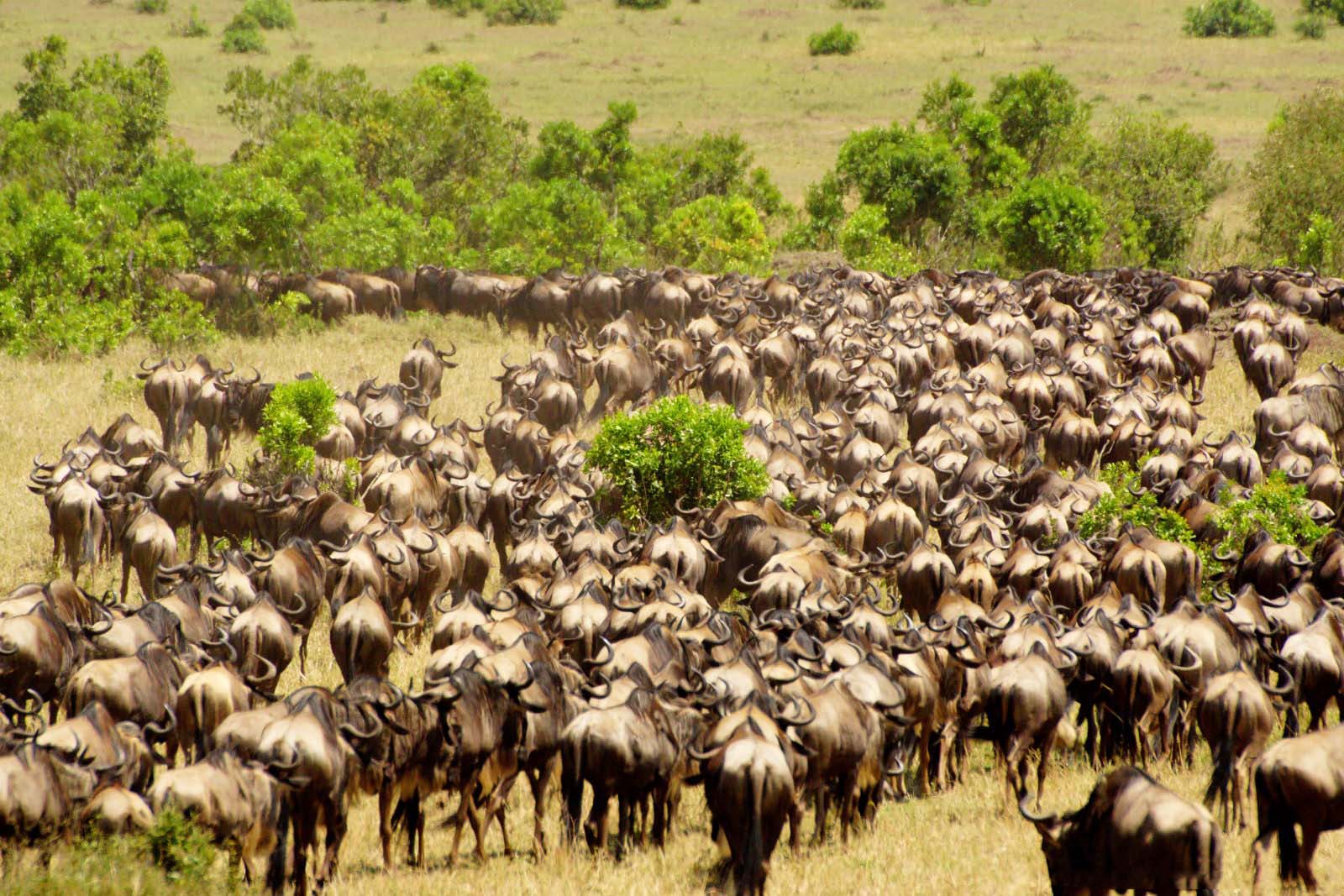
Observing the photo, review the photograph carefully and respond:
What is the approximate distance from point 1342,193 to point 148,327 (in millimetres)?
31547

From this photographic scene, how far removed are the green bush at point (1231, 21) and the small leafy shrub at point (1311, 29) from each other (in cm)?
205

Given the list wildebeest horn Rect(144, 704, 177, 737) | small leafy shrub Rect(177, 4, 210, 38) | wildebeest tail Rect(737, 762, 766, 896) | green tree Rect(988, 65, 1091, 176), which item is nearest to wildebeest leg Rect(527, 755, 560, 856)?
wildebeest tail Rect(737, 762, 766, 896)

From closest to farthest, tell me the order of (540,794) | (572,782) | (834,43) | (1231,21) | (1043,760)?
(572,782) → (540,794) → (1043,760) → (834,43) → (1231,21)

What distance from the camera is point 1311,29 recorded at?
268 ft

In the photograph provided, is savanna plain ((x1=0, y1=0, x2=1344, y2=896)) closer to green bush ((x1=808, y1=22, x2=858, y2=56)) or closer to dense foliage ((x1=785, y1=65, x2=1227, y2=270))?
green bush ((x1=808, y1=22, x2=858, y2=56))

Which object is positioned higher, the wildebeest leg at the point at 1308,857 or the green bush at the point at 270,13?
the green bush at the point at 270,13

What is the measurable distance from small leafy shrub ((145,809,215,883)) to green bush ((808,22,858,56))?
76785 mm

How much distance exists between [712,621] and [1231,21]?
82478 millimetres

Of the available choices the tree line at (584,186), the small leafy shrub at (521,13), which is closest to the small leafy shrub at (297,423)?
the tree line at (584,186)

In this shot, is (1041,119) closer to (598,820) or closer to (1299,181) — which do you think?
(1299,181)

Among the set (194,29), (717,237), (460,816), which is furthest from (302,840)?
(194,29)

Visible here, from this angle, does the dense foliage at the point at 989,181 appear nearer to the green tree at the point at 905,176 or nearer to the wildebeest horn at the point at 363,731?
the green tree at the point at 905,176

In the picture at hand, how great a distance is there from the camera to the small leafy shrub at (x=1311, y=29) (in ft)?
268

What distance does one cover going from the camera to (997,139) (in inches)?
1768
